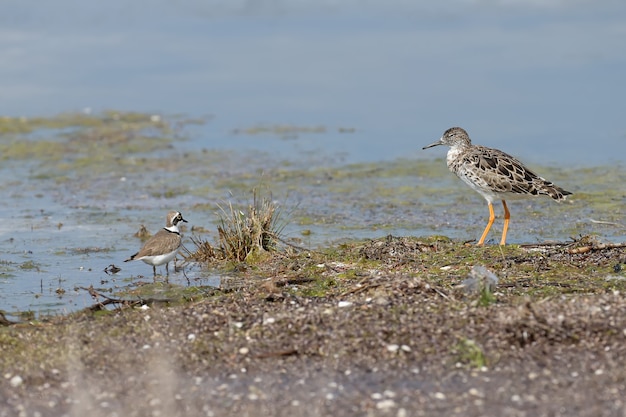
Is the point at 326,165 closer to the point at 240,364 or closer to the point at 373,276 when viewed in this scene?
the point at 373,276

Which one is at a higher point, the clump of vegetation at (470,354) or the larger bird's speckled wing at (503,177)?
the larger bird's speckled wing at (503,177)

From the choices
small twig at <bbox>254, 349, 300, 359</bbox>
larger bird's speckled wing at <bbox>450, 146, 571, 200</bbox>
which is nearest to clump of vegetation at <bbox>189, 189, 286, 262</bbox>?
larger bird's speckled wing at <bbox>450, 146, 571, 200</bbox>

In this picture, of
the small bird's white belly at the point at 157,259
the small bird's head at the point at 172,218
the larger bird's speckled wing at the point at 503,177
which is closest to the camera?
the small bird's white belly at the point at 157,259

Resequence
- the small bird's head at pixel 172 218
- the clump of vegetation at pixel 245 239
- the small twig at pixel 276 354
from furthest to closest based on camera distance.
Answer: the small bird's head at pixel 172 218 → the clump of vegetation at pixel 245 239 → the small twig at pixel 276 354

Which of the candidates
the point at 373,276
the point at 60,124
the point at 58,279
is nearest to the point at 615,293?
the point at 373,276

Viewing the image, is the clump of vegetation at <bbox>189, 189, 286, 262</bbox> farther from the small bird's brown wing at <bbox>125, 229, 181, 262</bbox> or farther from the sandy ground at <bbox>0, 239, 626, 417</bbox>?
the sandy ground at <bbox>0, 239, 626, 417</bbox>

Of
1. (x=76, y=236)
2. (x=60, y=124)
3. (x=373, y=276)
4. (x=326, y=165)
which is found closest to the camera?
(x=373, y=276)

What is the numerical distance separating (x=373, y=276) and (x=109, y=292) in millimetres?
3201

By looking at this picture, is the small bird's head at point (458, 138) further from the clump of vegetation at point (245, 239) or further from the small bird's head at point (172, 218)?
the small bird's head at point (172, 218)

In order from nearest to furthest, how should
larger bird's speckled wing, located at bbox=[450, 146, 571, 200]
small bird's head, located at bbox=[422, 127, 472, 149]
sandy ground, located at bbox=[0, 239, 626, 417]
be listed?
sandy ground, located at bbox=[0, 239, 626, 417]
larger bird's speckled wing, located at bbox=[450, 146, 571, 200]
small bird's head, located at bbox=[422, 127, 472, 149]

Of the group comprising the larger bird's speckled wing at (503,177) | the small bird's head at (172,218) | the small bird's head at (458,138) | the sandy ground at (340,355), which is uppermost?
the small bird's head at (458,138)

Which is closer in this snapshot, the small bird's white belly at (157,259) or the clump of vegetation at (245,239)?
the small bird's white belly at (157,259)

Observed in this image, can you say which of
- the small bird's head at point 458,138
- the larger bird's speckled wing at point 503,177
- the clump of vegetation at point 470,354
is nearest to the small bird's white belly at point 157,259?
the larger bird's speckled wing at point 503,177

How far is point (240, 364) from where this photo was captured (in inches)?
Answer: 310
